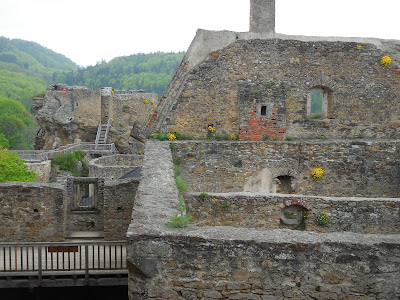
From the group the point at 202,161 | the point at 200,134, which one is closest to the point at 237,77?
the point at 200,134

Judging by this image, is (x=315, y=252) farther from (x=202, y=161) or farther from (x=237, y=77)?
(x=237, y=77)

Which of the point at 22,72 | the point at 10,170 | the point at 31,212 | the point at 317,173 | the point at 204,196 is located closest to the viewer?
the point at 204,196

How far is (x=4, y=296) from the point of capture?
830 centimetres

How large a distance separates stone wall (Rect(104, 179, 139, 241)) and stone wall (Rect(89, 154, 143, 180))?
8.25 m

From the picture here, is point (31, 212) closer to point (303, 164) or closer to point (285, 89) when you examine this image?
point (303, 164)

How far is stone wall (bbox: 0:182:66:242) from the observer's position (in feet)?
36.6

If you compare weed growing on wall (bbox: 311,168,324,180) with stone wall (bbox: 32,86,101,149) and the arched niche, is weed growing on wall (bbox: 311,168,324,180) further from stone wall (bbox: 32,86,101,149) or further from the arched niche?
stone wall (bbox: 32,86,101,149)

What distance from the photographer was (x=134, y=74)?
4759 inches

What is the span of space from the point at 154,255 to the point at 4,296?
6232mm

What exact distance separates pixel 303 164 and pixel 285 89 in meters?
2.13

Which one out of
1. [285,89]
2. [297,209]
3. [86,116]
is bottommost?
[297,209]

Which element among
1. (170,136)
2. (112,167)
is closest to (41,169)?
(112,167)

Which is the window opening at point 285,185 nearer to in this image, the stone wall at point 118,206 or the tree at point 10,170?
the stone wall at point 118,206

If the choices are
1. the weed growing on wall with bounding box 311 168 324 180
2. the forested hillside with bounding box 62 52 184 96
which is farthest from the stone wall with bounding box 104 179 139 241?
the forested hillside with bounding box 62 52 184 96
